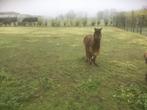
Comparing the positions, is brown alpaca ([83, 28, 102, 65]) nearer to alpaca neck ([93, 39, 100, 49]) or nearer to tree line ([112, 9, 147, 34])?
alpaca neck ([93, 39, 100, 49])

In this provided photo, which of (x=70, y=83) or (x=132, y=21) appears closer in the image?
(x=70, y=83)

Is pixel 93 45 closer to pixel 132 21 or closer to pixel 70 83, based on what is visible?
pixel 70 83

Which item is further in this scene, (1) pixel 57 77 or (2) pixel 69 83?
(1) pixel 57 77

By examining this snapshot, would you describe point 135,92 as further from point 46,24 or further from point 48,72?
point 46,24

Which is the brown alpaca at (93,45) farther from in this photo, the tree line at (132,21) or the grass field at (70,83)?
the tree line at (132,21)

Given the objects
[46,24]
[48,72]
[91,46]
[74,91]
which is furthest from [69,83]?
Result: [46,24]

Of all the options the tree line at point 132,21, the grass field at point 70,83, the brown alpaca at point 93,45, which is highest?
the tree line at point 132,21

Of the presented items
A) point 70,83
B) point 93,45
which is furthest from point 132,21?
point 70,83

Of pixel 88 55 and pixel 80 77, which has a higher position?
pixel 88 55

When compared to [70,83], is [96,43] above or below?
above

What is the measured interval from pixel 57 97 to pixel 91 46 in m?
3.95

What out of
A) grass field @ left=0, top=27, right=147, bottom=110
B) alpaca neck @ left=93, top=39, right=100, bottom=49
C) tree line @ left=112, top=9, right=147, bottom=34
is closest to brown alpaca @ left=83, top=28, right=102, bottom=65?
alpaca neck @ left=93, top=39, right=100, bottom=49

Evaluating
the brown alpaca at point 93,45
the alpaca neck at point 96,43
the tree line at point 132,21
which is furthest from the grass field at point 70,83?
the tree line at point 132,21

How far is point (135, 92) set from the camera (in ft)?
30.0
